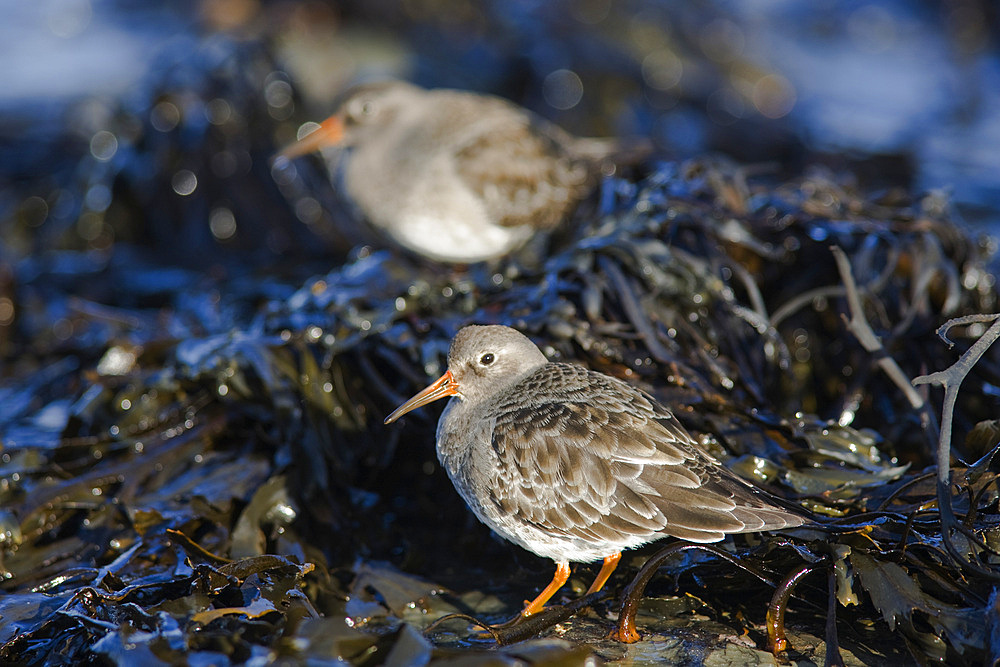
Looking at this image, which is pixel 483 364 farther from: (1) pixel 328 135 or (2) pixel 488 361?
(1) pixel 328 135

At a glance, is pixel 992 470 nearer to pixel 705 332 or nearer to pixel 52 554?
pixel 705 332

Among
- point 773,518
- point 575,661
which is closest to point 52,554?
point 575,661

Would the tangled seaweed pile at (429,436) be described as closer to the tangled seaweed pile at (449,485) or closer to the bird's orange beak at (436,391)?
the tangled seaweed pile at (449,485)

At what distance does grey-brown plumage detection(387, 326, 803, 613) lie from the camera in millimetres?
2629

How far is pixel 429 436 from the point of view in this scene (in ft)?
11.7

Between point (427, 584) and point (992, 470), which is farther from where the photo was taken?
point (427, 584)

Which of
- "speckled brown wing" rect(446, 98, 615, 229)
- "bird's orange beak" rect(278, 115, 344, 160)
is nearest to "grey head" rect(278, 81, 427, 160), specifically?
"bird's orange beak" rect(278, 115, 344, 160)

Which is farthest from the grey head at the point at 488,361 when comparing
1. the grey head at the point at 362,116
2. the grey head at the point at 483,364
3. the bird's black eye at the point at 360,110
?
the bird's black eye at the point at 360,110

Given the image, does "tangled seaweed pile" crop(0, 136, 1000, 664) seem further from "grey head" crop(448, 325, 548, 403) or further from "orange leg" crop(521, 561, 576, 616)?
"grey head" crop(448, 325, 548, 403)

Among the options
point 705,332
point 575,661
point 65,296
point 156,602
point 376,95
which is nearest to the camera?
point 575,661

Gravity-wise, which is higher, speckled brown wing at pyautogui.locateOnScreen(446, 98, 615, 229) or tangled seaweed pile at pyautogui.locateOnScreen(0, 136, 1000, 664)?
speckled brown wing at pyautogui.locateOnScreen(446, 98, 615, 229)

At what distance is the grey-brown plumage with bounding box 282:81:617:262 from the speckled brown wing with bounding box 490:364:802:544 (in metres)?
1.90

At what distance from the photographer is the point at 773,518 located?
8.43 feet

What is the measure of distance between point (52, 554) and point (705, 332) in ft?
8.55
